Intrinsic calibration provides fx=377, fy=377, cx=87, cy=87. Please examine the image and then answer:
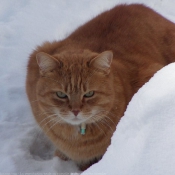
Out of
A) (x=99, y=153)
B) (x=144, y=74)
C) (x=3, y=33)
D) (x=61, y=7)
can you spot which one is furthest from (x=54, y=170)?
(x=61, y=7)

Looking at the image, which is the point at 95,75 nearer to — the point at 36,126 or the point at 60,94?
the point at 60,94

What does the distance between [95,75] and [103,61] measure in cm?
10

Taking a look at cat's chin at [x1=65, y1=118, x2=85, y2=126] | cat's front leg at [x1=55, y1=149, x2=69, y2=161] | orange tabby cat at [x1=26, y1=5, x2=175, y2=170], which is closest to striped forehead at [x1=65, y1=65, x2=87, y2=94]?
orange tabby cat at [x1=26, y1=5, x2=175, y2=170]

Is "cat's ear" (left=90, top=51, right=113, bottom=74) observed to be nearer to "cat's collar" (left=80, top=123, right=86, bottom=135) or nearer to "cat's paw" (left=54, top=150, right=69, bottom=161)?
"cat's collar" (left=80, top=123, right=86, bottom=135)

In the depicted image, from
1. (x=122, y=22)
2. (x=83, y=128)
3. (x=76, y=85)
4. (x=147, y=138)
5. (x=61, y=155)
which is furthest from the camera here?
(x=122, y=22)

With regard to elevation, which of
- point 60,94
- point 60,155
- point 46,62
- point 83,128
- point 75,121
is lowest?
point 60,155

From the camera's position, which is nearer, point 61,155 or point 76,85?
point 76,85

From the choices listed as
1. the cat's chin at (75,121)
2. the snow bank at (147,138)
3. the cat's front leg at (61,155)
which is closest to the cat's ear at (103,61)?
the cat's chin at (75,121)

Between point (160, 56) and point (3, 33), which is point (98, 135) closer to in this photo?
point (160, 56)

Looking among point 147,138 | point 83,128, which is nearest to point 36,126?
point 83,128

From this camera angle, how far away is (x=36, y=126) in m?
2.80

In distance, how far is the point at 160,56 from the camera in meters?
2.86

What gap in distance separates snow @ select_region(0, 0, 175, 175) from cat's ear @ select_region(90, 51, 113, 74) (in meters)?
0.36

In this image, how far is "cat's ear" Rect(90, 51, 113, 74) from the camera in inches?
84.0
